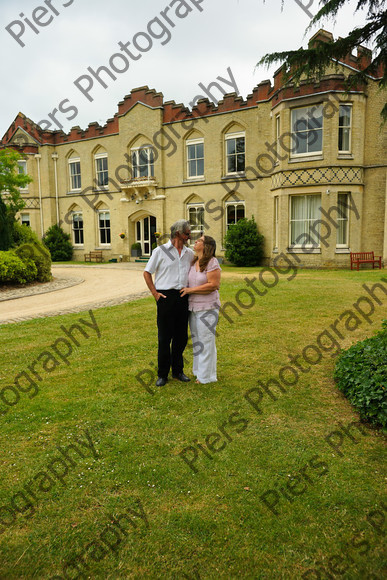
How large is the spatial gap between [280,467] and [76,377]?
3.12 meters

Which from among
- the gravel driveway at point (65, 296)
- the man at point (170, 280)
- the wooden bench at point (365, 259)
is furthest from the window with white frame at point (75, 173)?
the man at point (170, 280)

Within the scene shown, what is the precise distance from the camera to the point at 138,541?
103 inches

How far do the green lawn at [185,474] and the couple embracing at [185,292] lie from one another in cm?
44

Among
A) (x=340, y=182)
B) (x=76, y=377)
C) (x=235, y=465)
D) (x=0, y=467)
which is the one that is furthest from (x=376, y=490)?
(x=340, y=182)

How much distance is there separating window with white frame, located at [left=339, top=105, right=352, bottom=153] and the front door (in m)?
12.5

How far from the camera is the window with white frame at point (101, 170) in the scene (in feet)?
90.8

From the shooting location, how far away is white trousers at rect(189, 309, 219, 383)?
4.98 meters

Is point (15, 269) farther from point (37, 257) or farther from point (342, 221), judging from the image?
point (342, 221)

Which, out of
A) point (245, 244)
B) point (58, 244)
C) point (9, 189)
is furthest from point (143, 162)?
Result: point (245, 244)

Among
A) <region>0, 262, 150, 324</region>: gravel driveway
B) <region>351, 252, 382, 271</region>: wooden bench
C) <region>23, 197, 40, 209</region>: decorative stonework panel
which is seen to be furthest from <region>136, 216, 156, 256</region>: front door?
<region>351, 252, 382, 271</region>: wooden bench

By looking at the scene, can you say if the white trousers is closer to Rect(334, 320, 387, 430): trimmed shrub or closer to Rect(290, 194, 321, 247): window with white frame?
Rect(334, 320, 387, 430): trimmed shrub

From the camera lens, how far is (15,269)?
13.9m

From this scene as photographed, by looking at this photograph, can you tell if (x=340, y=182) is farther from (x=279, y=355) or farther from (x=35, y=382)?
(x=35, y=382)

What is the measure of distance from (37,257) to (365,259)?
13854 millimetres
